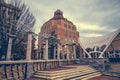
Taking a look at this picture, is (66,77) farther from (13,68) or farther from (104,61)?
(104,61)

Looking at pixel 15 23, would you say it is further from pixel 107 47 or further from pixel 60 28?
pixel 60 28

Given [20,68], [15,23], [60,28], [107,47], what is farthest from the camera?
[60,28]

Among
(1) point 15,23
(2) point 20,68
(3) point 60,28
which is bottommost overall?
(2) point 20,68

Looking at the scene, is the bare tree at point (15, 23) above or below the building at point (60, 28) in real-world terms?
below

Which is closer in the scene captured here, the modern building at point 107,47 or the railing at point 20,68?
the railing at point 20,68

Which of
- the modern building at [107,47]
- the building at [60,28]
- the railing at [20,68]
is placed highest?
the building at [60,28]

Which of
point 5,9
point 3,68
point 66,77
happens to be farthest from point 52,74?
point 5,9

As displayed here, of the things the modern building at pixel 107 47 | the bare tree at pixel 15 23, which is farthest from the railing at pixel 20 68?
the modern building at pixel 107 47

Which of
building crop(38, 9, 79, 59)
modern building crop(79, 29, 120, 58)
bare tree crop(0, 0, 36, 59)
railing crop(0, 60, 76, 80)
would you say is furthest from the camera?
building crop(38, 9, 79, 59)

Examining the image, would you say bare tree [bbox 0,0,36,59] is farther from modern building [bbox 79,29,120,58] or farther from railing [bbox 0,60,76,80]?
modern building [bbox 79,29,120,58]

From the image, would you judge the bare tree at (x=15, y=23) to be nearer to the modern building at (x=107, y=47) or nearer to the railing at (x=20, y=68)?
the railing at (x=20, y=68)

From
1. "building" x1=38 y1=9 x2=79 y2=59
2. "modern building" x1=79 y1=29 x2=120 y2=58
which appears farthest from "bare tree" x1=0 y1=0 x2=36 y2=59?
"building" x1=38 y1=9 x2=79 y2=59

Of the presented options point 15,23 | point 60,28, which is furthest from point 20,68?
point 60,28

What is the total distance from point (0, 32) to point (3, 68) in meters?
6.63
